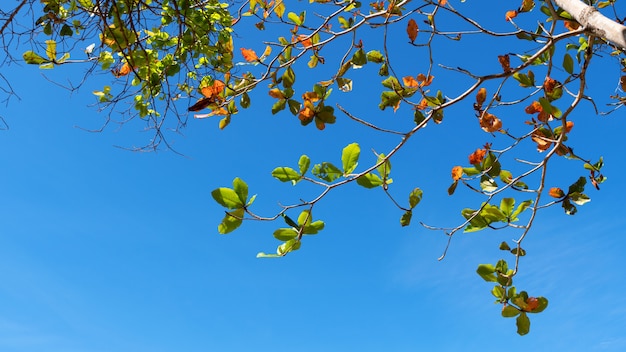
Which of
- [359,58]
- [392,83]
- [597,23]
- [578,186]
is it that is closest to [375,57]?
[359,58]

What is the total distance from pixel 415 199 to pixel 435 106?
0.38 metres

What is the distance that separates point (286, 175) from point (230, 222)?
26 centimetres

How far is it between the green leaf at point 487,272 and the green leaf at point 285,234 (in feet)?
2.61

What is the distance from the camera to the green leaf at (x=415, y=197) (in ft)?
7.06

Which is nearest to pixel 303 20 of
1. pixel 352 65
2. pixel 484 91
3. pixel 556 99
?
pixel 352 65

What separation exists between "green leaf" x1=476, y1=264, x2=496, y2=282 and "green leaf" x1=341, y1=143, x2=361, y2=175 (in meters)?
0.68

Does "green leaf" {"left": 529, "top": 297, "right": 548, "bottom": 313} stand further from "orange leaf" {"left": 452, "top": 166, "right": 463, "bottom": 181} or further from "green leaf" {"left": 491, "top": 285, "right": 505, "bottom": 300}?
"orange leaf" {"left": 452, "top": 166, "right": 463, "bottom": 181}

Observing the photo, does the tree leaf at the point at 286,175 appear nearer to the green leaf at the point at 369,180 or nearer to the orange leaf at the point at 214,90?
the green leaf at the point at 369,180

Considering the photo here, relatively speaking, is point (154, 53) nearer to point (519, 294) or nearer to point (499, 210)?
point (499, 210)

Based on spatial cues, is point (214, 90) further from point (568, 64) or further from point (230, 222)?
point (568, 64)

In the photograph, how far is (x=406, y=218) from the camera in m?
2.21

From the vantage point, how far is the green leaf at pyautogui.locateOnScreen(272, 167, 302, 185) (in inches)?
73.4

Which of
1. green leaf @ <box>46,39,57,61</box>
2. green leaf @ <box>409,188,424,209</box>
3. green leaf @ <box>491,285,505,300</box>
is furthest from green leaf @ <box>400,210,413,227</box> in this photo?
green leaf @ <box>46,39,57,61</box>

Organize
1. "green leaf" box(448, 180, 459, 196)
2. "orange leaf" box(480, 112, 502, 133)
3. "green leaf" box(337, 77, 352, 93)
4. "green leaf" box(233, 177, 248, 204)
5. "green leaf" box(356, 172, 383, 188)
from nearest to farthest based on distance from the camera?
"green leaf" box(233, 177, 248, 204) < "green leaf" box(356, 172, 383, 188) < "orange leaf" box(480, 112, 502, 133) < "green leaf" box(448, 180, 459, 196) < "green leaf" box(337, 77, 352, 93)
